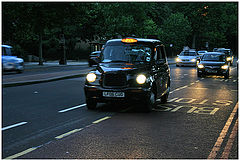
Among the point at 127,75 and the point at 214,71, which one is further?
the point at 214,71

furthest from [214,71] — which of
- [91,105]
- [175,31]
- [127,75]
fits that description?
[175,31]

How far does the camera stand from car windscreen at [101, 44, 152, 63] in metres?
10.1

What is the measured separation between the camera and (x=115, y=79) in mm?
9398

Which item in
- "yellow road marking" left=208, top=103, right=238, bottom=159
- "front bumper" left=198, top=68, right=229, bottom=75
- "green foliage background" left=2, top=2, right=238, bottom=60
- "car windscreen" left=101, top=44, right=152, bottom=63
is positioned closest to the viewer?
Result: "yellow road marking" left=208, top=103, right=238, bottom=159

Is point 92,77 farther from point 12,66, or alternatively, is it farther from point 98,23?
point 98,23

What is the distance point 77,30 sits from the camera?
53.5m

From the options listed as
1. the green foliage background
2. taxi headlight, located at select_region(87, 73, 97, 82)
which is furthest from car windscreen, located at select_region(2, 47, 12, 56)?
taxi headlight, located at select_region(87, 73, 97, 82)

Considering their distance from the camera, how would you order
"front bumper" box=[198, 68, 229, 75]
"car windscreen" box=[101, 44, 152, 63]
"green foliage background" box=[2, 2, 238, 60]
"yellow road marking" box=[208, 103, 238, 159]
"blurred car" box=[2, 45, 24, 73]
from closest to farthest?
"yellow road marking" box=[208, 103, 238, 159]
"car windscreen" box=[101, 44, 152, 63]
"front bumper" box=[198, 68, 229, 75]
"blurred car" box=[2, 45, 24, 73]
"green foliage background" box=[2, 2, 238, 60]

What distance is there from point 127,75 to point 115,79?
0.33m

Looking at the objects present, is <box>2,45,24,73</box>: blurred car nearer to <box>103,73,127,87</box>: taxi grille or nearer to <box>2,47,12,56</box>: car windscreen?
<box>2,47,12,56</box>: car windscreen

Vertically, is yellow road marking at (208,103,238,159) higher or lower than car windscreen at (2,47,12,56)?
lower

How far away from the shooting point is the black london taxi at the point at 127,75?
9336 millimetres

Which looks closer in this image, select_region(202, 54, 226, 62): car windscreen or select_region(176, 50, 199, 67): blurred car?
select_region(202, 54, 226, 62): car windscreen

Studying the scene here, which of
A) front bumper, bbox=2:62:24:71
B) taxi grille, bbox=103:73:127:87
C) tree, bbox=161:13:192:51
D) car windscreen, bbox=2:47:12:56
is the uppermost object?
tree, bbox=161:13:192:51
